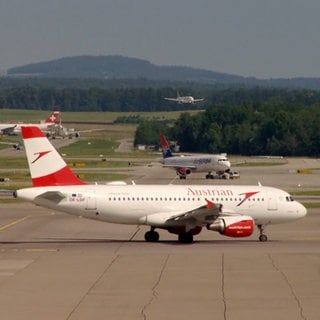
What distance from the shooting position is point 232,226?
53125mm

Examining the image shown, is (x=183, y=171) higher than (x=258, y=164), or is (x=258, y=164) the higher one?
(x=183, y=171)

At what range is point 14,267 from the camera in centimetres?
4419

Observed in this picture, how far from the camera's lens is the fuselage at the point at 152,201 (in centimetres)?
5262

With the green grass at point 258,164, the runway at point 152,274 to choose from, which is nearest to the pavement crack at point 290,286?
the runway at point 152,274

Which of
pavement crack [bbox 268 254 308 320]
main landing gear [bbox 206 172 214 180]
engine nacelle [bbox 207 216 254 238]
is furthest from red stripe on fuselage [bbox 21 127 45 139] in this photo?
main landing gear [bbox 206 172 214 180]

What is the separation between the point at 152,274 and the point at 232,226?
11.4m

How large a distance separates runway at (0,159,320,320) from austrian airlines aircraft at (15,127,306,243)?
1087 mm

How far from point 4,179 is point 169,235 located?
182ft

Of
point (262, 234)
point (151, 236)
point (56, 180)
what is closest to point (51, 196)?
point (56, 180)

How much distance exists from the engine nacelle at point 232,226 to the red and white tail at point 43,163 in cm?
677

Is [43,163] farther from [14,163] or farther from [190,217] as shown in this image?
[14,163]

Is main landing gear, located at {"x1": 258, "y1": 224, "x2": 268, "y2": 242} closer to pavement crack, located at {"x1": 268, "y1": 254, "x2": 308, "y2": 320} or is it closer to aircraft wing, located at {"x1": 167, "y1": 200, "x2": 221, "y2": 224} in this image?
aircraft wing, located at {"x1": 167, "y1": 200, "x2": 221, "y2": 224}

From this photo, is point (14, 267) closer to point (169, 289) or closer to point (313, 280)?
point (169, 289)

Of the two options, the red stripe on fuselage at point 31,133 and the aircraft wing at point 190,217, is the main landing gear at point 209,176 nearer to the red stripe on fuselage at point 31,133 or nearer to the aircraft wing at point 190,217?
the aircraft wing at point 190,217
